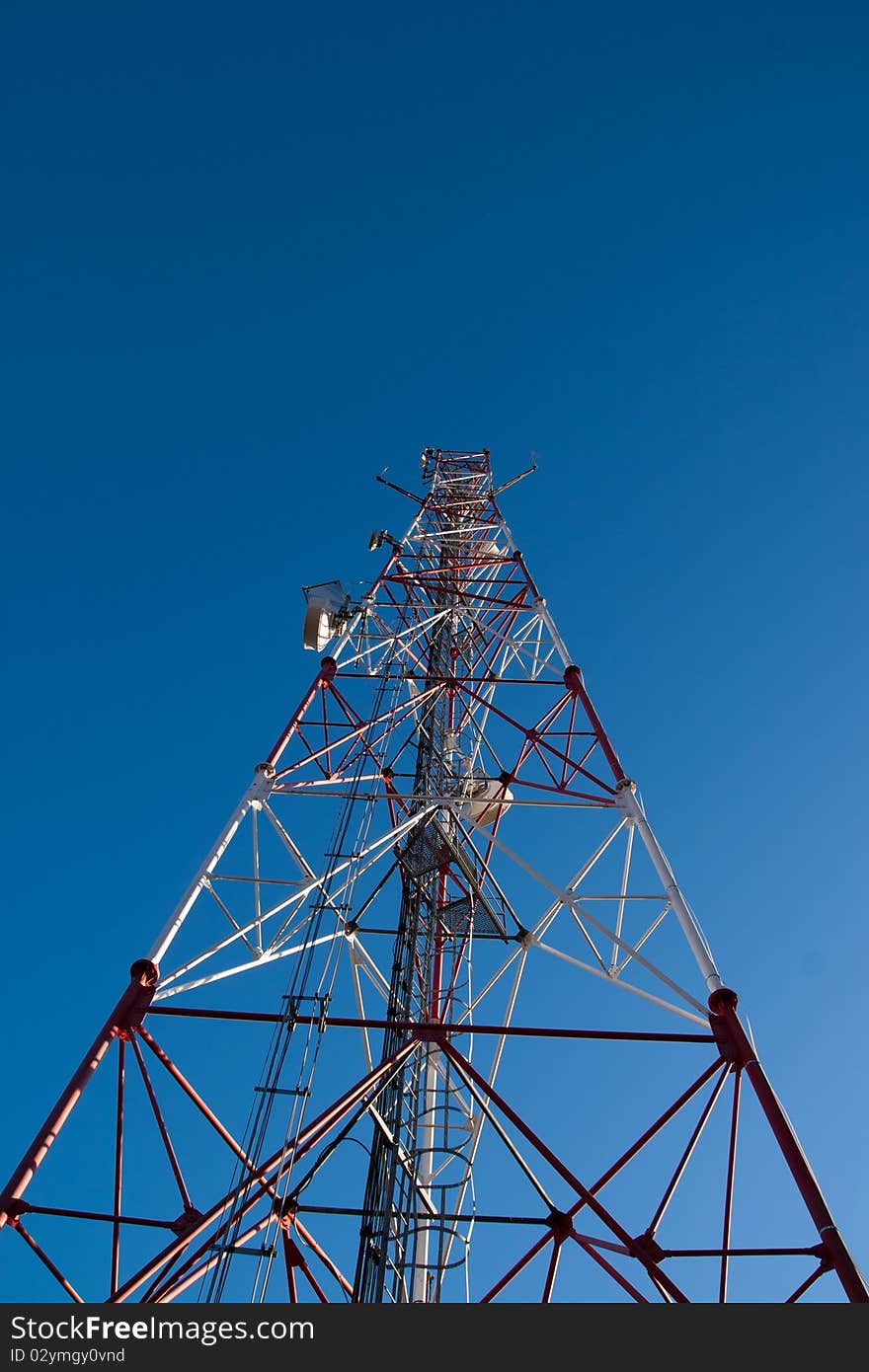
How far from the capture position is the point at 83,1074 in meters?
7.07

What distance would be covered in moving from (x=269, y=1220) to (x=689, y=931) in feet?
13.9

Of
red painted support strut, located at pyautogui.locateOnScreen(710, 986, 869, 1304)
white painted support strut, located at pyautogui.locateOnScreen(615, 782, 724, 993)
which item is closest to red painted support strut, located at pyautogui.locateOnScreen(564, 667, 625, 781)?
white painted support strut, located at pyautogui.locateOnScreen(615, 782, 724, 993)

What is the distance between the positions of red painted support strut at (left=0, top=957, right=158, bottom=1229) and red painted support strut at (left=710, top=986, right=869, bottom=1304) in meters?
4.82

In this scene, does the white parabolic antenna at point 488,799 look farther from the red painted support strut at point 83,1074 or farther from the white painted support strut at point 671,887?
the red painted support strut at point 83,1074

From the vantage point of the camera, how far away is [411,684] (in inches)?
588

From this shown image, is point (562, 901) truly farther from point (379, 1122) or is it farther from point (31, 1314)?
point (31, 1314)

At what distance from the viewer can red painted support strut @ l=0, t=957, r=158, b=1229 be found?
626cm

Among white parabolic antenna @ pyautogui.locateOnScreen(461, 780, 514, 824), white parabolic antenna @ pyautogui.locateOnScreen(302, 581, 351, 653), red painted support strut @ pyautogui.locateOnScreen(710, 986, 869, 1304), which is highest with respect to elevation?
white parabolic antenna @ pyautogui.locateOnScreen(302, 581, 351, 653)

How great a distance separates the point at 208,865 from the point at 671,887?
4546 millimetres

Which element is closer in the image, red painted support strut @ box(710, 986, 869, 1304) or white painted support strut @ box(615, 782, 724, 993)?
red painted support strut @ box(710, 986, 869, 1304)

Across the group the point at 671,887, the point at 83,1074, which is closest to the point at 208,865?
the point at 83,1074

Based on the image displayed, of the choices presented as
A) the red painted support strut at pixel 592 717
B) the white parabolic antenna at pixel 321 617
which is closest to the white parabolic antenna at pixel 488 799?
the red painted support strut at pixel 592 717

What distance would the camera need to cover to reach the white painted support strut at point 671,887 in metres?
8.17

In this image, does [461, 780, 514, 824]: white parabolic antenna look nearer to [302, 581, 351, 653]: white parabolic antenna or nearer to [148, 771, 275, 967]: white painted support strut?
[148, 771, 275, 967]: white painted support strut
